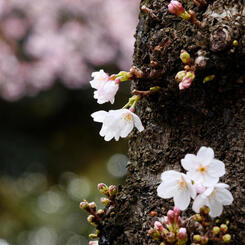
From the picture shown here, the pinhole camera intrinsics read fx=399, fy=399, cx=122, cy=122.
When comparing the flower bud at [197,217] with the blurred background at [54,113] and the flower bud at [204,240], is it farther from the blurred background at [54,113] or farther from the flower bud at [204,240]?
the blurred background at [54,113]

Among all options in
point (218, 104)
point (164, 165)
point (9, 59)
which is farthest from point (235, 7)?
point (9, 59)

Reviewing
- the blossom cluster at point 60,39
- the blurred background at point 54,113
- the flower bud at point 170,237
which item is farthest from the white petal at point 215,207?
the blossom cluster at point 60,39

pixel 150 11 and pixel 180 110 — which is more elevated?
pixel 150 11

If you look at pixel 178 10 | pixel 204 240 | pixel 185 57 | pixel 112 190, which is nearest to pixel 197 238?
pixel 204 240

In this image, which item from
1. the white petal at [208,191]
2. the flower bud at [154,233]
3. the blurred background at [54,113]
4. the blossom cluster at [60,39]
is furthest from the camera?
the blossom cluster at [60,39]

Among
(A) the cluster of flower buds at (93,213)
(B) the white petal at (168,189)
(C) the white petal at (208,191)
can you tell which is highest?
(A) the cluster of flower buds at (93,213)

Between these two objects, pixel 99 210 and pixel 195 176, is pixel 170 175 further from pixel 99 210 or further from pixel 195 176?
pixel 99 210

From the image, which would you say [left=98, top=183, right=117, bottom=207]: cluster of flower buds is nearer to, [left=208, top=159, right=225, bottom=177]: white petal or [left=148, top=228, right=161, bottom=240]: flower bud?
[left=148, top=228, right=161, bottom=240]: flower bud
